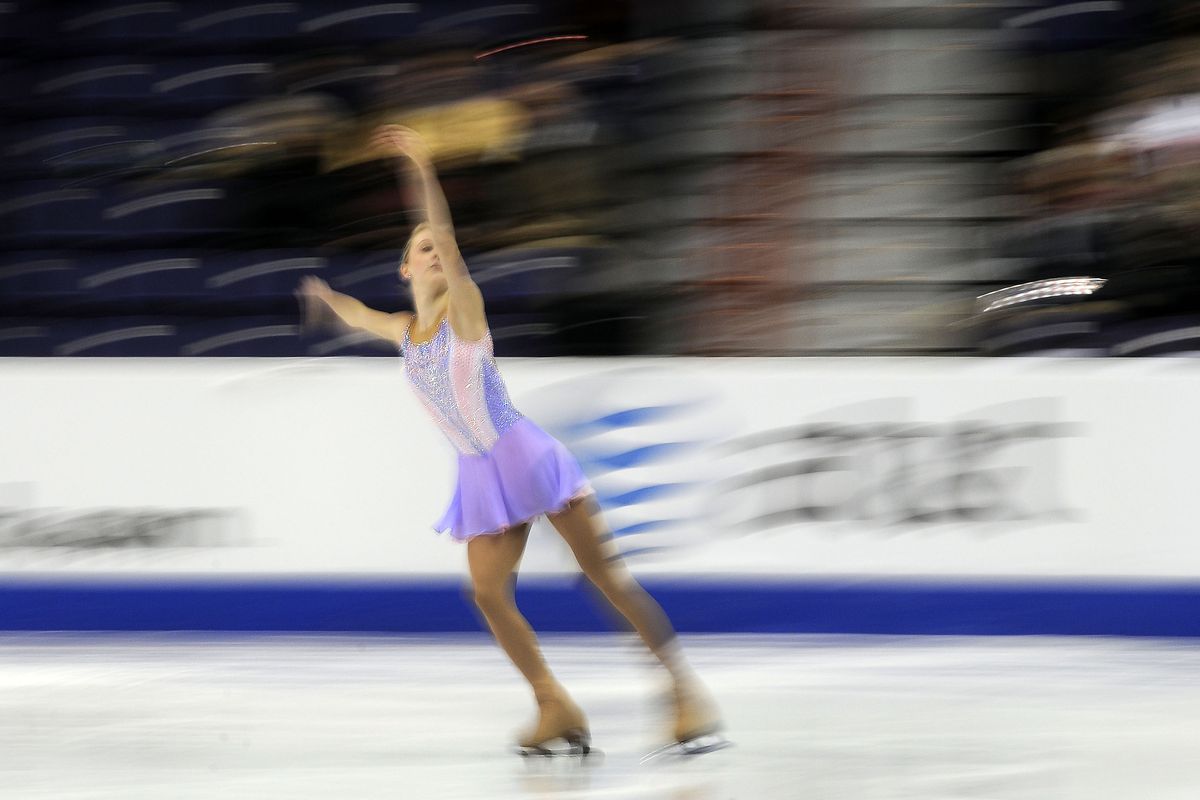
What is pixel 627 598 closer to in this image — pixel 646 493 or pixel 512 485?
pixel 512 485

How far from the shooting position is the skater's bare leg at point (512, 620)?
3281 mm

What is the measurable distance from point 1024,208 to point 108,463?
9.77 ft

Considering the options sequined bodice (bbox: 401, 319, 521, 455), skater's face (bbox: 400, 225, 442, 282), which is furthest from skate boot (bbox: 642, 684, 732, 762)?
skater's face (bbox: 400, 225, 442, 282)

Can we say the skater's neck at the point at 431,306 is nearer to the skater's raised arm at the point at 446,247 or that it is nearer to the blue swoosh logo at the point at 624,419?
the skater's raised arm at the point at 446,247

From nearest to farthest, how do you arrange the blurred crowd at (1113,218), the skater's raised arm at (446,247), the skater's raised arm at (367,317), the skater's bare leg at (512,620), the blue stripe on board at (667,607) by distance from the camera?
the skater's raised arm at (446,247) < the skater's bare leg at (512,620) < the skater's raised arm at (367,317) < the blue stripe on board at (667,607) < the blurred crowd at (1113,218)

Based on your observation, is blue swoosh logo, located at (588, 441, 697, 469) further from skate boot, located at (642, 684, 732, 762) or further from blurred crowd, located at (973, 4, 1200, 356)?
skate boot, located at (642, 684, 732, 762)

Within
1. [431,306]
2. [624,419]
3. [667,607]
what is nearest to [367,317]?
[431,306]

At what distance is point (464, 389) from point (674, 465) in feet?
5.88

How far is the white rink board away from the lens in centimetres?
489

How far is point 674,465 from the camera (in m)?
4.96

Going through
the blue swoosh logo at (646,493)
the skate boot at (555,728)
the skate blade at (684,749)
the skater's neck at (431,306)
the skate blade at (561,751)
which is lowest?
the skate blade at (684,749)

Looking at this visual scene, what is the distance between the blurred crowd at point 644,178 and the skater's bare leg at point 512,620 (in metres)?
1.83

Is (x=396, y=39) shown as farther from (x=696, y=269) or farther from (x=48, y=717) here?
(x=48, y=717)

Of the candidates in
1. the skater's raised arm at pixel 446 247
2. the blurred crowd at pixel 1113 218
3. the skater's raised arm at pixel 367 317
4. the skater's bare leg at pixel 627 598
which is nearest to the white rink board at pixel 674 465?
the blurred crowd at pixel 1113 218
